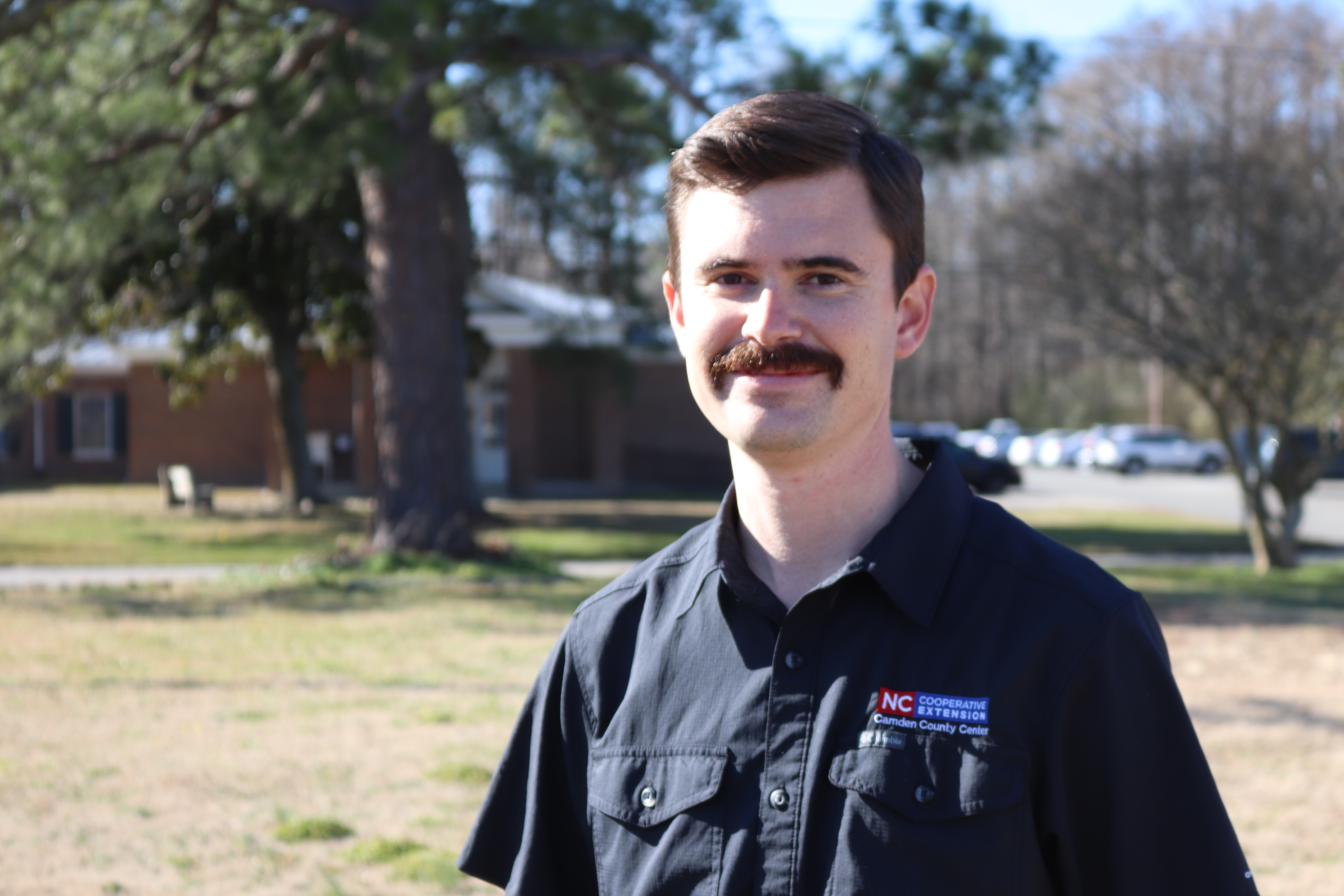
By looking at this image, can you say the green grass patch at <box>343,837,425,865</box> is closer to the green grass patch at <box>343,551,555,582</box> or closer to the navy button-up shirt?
the navy button-up shirt

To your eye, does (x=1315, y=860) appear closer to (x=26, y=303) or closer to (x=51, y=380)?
(x=26, y=303)

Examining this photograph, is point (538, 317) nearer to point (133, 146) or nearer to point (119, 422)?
point (119, 422)

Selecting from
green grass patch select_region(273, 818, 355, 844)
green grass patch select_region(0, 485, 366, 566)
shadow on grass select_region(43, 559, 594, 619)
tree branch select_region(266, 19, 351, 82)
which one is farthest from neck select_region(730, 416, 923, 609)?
green grass patch select_region(0, 485, 366, 566)

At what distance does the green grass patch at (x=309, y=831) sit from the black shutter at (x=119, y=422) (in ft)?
103

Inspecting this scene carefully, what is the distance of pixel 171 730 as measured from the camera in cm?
665

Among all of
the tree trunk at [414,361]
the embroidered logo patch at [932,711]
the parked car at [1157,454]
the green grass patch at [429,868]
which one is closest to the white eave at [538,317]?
the tree trunk at [414,361]

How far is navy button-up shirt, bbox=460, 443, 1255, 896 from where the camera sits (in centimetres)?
174

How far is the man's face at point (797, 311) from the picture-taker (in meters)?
1.93

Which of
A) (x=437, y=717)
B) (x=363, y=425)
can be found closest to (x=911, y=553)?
(x=437, y=717)

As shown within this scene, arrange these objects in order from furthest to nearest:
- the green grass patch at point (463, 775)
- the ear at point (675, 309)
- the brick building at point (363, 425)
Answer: the brick building at point (363, 425)
the green grass patch at point (463, 775)
the ear at point (675, 309)

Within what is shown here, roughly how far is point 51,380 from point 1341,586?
46.4 feet

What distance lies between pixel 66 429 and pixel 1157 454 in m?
35.4

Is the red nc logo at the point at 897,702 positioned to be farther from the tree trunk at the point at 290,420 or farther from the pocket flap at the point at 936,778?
the tree trunk at the point at 290,420

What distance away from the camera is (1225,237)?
15.6m
